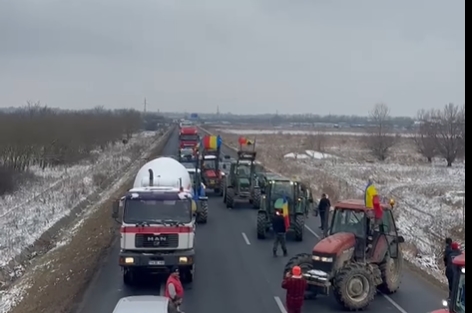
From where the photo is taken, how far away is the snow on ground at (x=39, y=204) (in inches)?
1038

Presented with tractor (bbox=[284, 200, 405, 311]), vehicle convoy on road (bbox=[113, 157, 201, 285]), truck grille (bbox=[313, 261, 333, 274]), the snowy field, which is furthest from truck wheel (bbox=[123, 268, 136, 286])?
the snowy field

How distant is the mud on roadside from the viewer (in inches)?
682

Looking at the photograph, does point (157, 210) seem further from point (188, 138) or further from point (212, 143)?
point (188, 138)

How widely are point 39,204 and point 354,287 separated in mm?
21221

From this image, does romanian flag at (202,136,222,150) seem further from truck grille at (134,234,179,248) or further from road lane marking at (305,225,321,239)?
truck grille at (134,234,179,248)

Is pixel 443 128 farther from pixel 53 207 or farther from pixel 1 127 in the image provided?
pixel 1 127

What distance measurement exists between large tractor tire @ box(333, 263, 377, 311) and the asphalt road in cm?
42

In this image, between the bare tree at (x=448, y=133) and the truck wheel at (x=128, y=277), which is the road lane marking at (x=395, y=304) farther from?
the bare tree at (x=448, y=133)

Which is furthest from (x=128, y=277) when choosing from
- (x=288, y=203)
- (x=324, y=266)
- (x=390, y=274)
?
(x=288, y=203)

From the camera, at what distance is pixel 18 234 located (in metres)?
27.3

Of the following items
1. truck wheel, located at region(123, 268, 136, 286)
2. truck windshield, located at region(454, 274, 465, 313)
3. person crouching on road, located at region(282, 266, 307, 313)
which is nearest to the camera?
truck windshield, located at region(454, 274, 465, 313)

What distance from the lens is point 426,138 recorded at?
239 ft

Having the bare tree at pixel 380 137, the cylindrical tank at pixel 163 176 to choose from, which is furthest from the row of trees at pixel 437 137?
the cylindrical tank at pixel 163 176

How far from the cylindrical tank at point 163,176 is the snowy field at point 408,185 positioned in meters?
8.39
